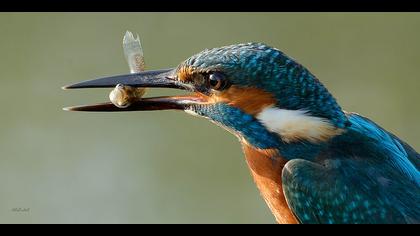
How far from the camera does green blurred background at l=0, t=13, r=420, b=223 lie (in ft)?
22.2

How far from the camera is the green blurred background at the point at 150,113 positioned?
22.2ft

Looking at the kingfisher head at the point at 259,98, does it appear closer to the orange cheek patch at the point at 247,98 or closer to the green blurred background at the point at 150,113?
the orange cheek patch at the point at 247,98

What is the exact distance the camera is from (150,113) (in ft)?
24.2

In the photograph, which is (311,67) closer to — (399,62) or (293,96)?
(399,62)

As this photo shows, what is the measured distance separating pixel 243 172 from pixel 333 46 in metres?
1.33

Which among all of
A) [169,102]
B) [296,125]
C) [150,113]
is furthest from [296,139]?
[150,113]

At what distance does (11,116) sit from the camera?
7531 millimetres

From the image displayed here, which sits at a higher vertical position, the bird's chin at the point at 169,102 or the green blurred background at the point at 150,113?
the bird's chin at the point at 169,102

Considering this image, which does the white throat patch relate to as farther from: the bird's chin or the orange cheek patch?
the bird's chin

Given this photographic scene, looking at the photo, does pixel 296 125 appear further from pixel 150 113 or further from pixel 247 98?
pixel 150 113

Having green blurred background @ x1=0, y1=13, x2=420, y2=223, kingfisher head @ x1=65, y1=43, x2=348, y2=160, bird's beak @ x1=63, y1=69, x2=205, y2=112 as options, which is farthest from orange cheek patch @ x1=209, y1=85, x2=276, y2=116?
green blurred background @ x1=0, y1=13, x2=420, y2=223

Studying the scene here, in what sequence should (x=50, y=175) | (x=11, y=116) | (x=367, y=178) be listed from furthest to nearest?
(x=11, y=116) < (x=50, y=175) < (x=367, y=178)

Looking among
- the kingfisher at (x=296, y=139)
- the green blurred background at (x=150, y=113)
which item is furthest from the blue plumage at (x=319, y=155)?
the green blurred background at (x=150, y=113)

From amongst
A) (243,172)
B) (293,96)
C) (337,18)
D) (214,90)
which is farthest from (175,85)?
(337,18)
